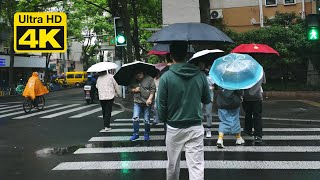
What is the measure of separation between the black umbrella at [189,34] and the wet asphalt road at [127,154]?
224 centimetres

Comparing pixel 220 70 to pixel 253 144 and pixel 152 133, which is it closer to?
pixel 253 144

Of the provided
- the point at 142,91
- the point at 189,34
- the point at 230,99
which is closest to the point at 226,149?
the point at 230,99

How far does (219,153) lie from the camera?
27.0 feet

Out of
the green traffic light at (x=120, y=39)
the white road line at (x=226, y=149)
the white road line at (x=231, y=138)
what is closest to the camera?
the white road line at (x=226, y=149)

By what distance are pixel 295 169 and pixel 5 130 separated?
878 cm

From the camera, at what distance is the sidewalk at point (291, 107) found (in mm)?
13588

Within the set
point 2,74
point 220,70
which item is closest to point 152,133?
point 220,70

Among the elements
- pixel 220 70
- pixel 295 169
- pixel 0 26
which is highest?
pixel 0 26

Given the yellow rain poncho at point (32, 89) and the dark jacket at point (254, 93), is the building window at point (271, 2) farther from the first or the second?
the dark jacket at point (254, 93)

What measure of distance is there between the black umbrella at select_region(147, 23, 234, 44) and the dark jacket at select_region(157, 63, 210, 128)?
8.66 ft

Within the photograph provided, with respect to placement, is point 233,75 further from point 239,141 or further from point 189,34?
point 239,141

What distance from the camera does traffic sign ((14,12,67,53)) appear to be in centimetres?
402

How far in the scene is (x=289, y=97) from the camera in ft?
64.0

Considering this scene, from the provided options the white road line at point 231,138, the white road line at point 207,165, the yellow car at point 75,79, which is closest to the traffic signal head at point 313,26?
the white road line at point 231,138
